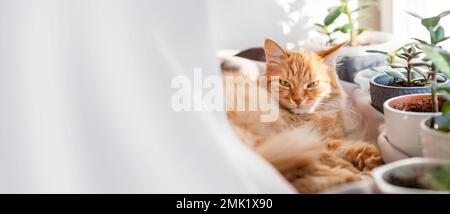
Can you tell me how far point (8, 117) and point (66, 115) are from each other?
102 millimetres

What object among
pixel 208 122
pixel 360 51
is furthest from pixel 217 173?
pixel 360 51

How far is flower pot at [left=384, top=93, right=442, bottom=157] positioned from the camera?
31.0 inches

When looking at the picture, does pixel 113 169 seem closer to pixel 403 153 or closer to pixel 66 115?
pixel 66 115

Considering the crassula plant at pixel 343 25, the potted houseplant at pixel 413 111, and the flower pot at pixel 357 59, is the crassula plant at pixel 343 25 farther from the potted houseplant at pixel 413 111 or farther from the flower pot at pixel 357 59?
the potted houseplant at pixel 413 111

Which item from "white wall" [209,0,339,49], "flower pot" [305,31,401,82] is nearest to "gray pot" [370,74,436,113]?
"flower pot" [305,31,401,82]

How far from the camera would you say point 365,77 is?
1.13 metres

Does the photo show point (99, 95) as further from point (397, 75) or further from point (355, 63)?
point (355, 63)

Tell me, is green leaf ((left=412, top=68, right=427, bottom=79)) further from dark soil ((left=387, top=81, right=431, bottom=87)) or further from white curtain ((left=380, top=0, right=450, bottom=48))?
white curtain ((left=380, top=0, right=450, bottom=48))

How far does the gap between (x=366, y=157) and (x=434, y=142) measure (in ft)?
0.52

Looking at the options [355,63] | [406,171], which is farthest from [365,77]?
[406,171]

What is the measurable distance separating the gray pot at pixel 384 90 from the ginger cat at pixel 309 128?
6cm

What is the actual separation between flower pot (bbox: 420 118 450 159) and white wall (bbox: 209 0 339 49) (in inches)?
30.8

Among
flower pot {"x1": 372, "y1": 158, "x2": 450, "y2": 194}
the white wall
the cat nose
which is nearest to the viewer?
flower pot {"x1": 372, "y1": 158, "x2": 450, "y2": 194}

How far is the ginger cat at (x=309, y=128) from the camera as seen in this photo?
0.79m
